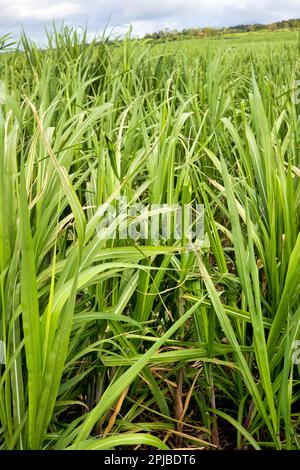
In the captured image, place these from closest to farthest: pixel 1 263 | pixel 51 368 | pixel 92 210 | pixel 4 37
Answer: pixel 51 368
pixel 1 263
pixel 92 210
pixel 4 37

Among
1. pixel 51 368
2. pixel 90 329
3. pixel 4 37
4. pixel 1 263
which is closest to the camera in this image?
pixel 51 368

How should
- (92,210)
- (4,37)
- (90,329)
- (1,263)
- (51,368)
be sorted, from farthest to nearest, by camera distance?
(4,37) → (92,210) → (90,329) → (1,263) → (51,368)

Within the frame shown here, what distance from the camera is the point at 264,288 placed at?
0.96m

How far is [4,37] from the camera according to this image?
8.26ft

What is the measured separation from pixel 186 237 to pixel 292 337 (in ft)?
0.77

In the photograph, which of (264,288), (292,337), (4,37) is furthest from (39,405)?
(4,37)

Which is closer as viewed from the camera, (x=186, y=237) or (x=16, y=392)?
(x=16, y=392)
